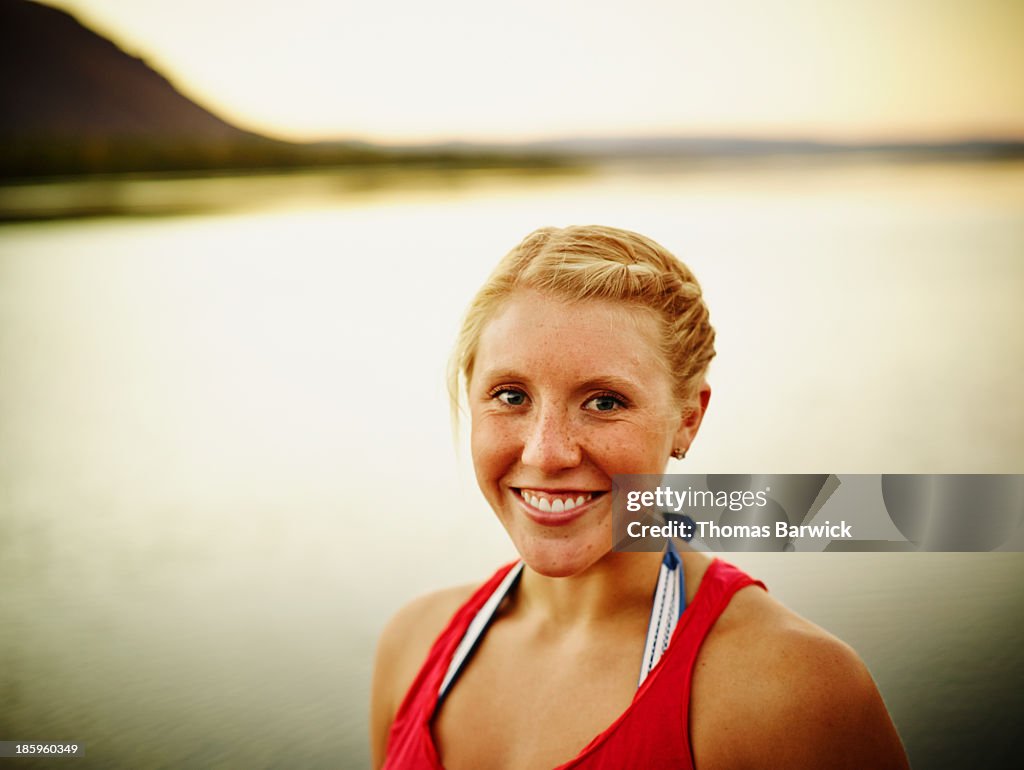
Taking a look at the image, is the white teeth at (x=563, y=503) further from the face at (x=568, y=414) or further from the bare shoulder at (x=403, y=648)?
the bare shoulder at (x=403, y=648)

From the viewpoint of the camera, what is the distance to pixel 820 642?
2.82 feet

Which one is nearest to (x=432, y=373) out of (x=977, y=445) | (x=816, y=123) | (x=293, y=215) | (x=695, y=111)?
(x=293, y=215)

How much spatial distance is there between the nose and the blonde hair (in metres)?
0.13

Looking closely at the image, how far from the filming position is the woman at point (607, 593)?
2.81ft

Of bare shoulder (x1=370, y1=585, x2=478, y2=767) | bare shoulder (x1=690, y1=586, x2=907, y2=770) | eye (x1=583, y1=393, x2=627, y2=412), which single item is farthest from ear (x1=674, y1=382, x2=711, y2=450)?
bare shoulder (x1=370, y1=585, x2=478, y2=767)

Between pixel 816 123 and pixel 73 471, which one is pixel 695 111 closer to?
pixel 816 123

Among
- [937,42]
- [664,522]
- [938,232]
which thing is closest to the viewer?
[664,522]

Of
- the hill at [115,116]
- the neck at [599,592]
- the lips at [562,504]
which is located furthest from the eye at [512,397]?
the hill at [115,116]

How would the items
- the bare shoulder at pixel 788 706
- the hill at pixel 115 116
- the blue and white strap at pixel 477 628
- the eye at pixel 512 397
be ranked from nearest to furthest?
the bare shoulder at pixel 788 706, the eye at pixel 512 397, the blue and white strap at pixel 477 628, the hill at pixel 115 116

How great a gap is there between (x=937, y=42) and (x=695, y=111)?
0.43 metres

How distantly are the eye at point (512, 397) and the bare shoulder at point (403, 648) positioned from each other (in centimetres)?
37

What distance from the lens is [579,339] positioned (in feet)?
2.96

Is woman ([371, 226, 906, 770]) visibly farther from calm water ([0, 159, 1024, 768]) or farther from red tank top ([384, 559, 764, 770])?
calm water ([0, 159, 1024, 768])

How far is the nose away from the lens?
0.91 metres
